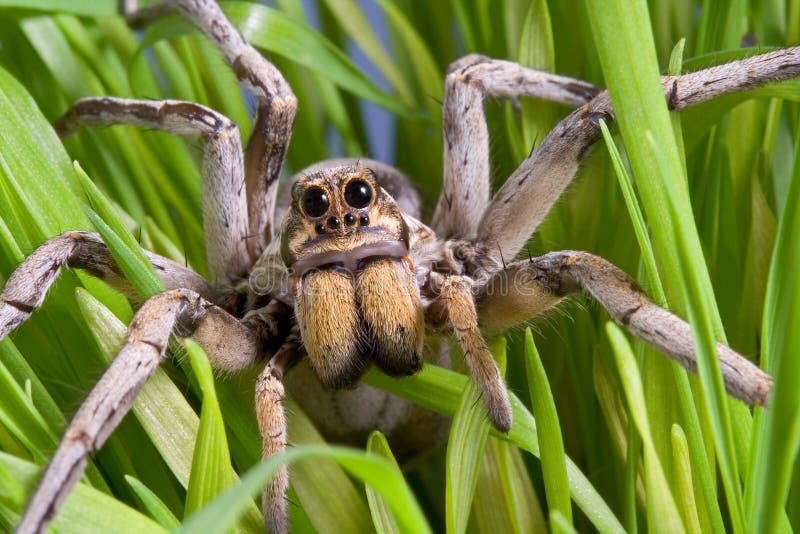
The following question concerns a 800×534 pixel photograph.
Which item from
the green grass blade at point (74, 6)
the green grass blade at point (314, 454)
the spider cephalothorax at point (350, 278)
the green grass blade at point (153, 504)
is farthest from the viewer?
the green grass blade at point (74, 6)

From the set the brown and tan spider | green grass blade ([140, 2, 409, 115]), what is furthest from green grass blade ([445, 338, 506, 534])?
green grass blade ([140, 2, 409, 115])

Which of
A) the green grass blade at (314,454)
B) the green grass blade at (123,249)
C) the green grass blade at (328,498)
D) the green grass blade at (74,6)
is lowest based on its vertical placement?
the green grass blade at (328,498)

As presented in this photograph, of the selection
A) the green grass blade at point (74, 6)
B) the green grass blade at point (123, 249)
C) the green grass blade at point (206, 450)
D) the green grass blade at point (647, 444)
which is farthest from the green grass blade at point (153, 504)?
the green grass blade at point (74, 6)

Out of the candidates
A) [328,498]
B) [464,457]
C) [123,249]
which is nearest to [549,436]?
[464,457]

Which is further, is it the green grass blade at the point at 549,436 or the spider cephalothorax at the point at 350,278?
the spider cephalothorax at the point at 350,278

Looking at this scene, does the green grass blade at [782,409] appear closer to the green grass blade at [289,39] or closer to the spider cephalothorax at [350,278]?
the spider cephalothorax at [350,278]

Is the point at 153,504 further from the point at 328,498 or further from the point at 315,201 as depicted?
the point at 315,201

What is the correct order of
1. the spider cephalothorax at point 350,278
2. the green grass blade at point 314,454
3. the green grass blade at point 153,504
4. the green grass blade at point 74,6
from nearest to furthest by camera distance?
the green grass blade at point 314,454, the green grass blade at point 153,504, the spider cephalothorax at point 350,278, the green grass blade at point 74,6

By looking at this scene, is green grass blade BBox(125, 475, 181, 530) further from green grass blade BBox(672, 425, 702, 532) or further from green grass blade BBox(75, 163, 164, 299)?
green grass blade BBox(672, 425, 702, 532)


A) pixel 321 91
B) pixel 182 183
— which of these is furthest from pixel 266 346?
pixel 321 91

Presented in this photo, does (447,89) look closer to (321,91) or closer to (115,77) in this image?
(321,91)
